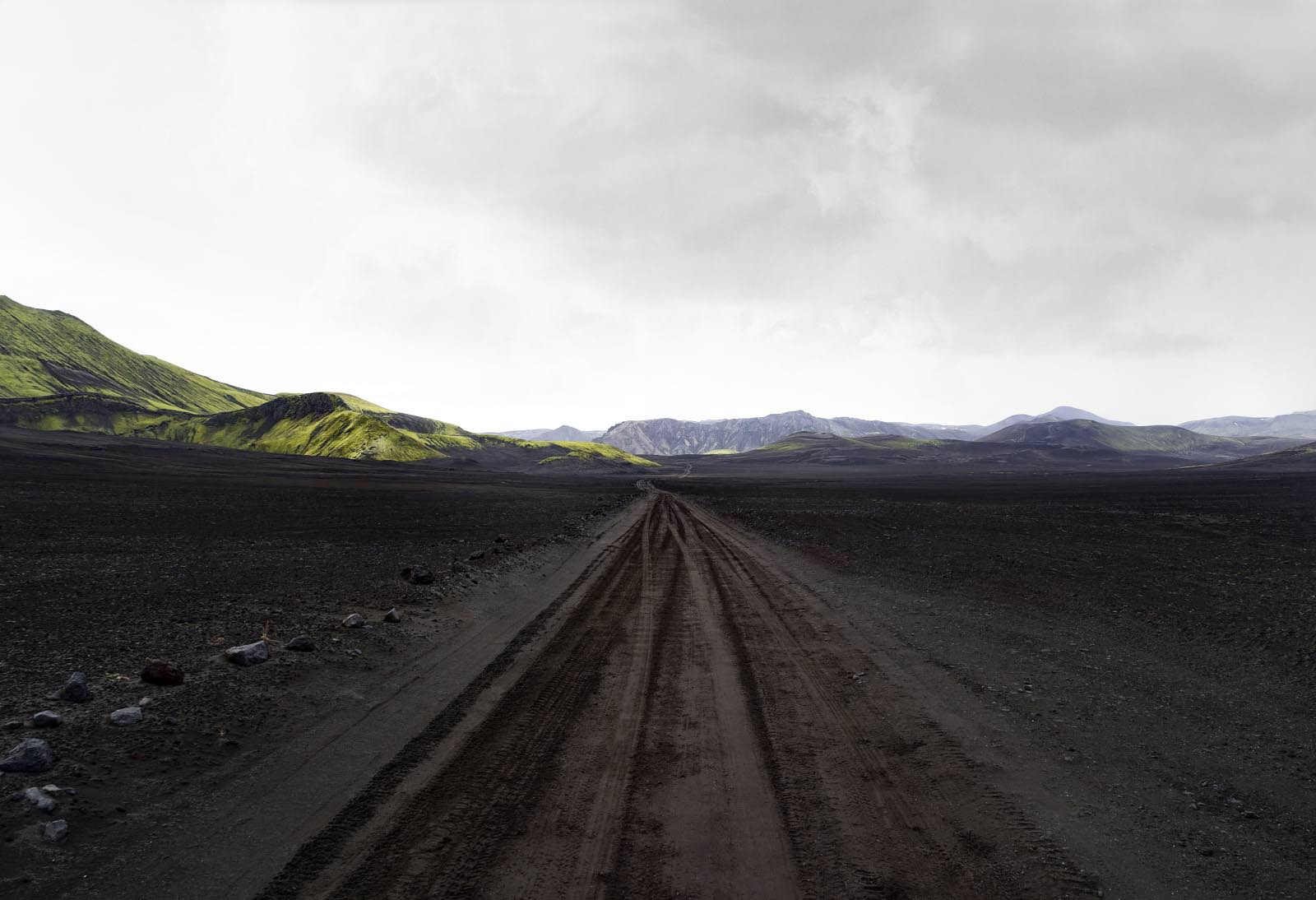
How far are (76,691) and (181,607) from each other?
4842 mm

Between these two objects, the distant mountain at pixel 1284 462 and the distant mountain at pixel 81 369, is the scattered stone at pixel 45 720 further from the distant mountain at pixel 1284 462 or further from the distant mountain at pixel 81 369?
the distant mountain at pixel 81 369

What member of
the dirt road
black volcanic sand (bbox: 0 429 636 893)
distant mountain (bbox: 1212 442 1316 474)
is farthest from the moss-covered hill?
distant mountain (bbox: 1212 442 1316 474)

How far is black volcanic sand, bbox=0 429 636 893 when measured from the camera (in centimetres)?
509

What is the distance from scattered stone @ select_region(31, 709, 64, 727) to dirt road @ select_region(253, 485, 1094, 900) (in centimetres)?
358

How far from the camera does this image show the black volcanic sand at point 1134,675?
4535 millimetres

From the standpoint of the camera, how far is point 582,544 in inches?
833

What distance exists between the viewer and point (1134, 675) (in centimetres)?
833

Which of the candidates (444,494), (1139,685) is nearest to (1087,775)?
(1139,685)

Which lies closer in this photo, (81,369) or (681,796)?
(681,796)

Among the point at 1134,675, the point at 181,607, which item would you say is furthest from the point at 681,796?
the point at 181,607

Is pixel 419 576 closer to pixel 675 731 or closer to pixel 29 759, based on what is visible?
pixel 29 759

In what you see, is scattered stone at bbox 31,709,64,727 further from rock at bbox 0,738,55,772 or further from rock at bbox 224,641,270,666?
rock at bbox 224,641,270,666

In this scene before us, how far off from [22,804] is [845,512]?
32.9m

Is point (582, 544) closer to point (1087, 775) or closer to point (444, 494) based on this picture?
point (1087, 775)
